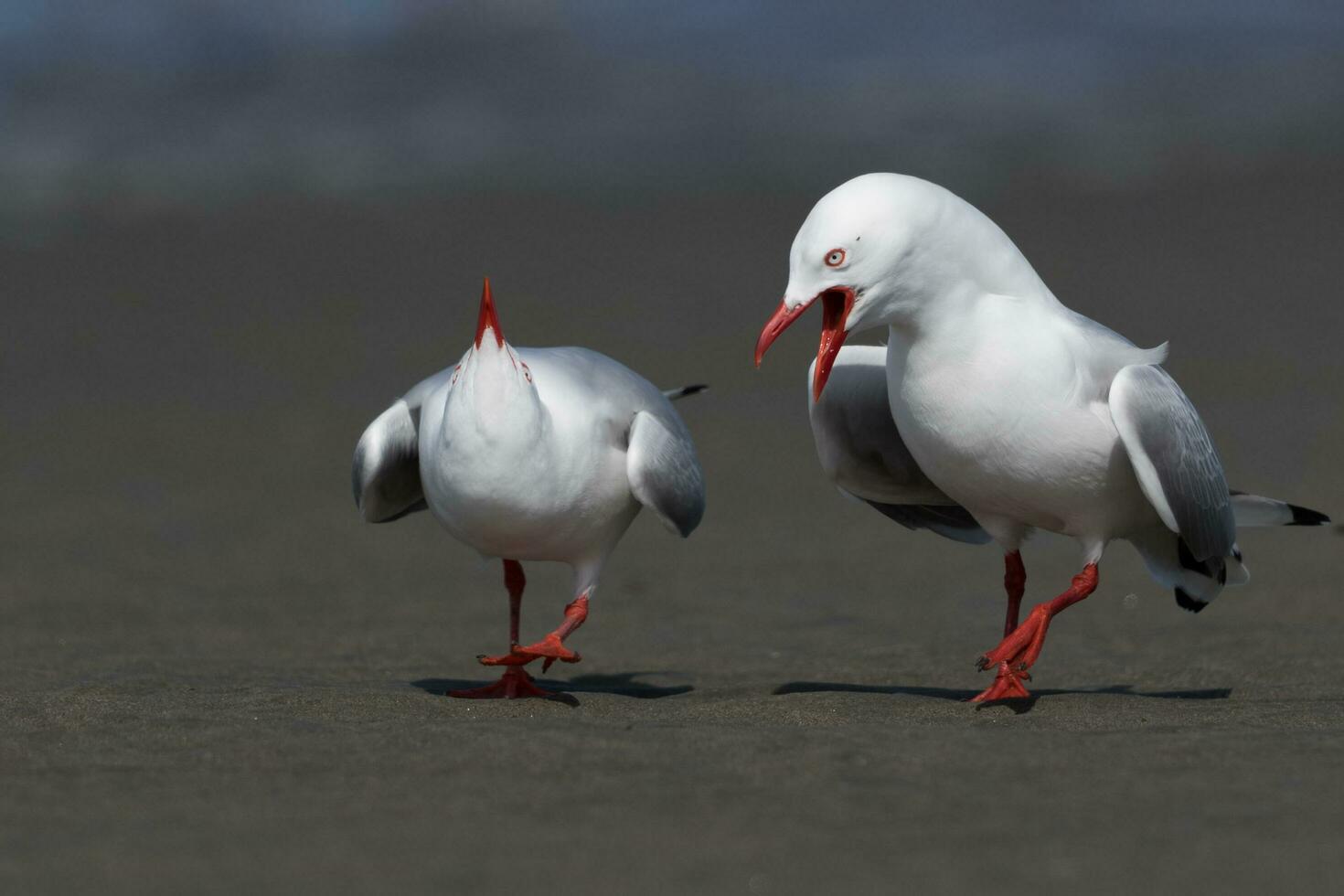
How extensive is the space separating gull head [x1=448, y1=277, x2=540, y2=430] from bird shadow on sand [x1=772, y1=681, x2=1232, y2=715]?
1328 mm

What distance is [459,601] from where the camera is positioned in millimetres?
10156

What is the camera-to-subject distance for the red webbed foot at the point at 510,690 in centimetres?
698

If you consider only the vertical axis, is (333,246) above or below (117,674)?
above

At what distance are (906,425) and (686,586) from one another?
4.16m

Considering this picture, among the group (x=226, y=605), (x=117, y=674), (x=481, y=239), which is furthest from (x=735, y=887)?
(x=481, y=239)

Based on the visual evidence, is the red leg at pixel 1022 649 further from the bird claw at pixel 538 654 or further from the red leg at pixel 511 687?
the red leg at pixel 511 687

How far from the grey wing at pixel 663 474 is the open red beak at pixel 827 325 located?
88cm

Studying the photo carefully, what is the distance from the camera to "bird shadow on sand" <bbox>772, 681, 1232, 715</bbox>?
22.2 ft

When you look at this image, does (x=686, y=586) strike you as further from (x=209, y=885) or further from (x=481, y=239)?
(x=481, y=239)

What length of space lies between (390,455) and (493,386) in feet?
3.22

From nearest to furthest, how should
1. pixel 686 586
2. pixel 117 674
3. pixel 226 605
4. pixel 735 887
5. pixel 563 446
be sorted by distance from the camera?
pixel 735 887 → pixel 563 446 → pixel 117 674 → pixel 226 605 → pixel 686 586

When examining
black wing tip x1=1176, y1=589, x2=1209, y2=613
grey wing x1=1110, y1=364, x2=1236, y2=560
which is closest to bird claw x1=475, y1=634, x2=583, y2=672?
grey wing x1=1110, y1=364, x2=1236, y2=560

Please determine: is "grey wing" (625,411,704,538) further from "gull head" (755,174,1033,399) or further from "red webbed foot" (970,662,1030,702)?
"red webbed foot" (970,662,1030,702)

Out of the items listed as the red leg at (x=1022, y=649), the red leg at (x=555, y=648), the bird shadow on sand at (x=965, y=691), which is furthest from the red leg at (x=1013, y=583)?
the red leg at (x=555, y=648)
